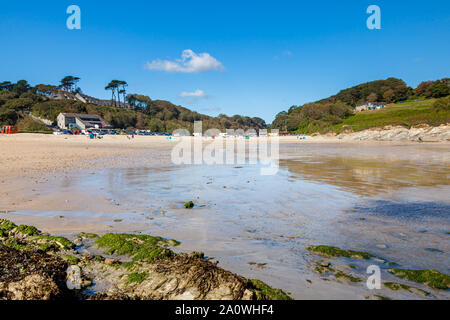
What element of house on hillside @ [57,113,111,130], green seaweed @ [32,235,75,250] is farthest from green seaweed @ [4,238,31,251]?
house on hillside @ [57,113,111,130]

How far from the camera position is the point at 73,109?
93438mm

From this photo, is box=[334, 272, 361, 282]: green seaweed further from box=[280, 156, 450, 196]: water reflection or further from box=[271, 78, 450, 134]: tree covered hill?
box=[271, 78, 450, 134]: tree covered hill

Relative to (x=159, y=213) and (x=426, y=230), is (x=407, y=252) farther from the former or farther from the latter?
(x=159, y=213)

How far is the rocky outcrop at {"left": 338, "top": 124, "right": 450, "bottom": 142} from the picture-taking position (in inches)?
1849

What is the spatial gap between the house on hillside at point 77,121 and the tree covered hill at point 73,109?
12.6 feet

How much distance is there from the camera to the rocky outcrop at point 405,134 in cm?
4697

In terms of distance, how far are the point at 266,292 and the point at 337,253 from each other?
1.96 metres

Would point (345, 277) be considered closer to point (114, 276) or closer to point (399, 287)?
point (399, 287)

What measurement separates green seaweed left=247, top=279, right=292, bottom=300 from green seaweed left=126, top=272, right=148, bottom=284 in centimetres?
127

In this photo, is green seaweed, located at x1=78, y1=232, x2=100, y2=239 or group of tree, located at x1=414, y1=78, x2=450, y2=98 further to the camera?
group of tree, located at x1=414, y1=78, x2=450, y2=98

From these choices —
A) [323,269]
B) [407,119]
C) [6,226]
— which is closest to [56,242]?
[6,226]

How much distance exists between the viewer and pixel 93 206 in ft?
→ 24.3
